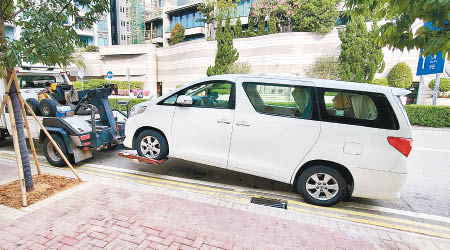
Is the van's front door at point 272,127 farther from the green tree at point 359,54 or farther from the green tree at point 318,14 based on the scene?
the green tree at point 318,14

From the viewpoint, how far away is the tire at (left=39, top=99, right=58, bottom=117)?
556 cm

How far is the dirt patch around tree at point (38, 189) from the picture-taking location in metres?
3.77

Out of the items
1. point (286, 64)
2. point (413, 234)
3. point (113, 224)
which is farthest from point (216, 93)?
point (286, 64)

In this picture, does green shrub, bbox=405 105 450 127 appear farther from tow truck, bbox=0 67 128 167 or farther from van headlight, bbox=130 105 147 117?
tow truck, bbox=0 67 128 167

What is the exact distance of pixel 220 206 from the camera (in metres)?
3.74

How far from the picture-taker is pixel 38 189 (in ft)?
13.7

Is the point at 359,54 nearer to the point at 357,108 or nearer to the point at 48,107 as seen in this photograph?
the point at 357,108

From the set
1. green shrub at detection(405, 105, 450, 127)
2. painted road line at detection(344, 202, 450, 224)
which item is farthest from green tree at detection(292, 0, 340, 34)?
painted road line at detection(344, 202, 450, 224)

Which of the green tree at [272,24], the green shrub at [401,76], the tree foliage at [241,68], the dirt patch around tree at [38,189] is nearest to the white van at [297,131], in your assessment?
the dirt patch around tree at [38,189]

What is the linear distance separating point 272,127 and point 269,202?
1.27 m

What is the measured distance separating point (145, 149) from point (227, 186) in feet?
6.03

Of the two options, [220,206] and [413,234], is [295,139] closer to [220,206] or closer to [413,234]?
[220,206]

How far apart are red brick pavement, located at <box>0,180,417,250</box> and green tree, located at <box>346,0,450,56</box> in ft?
7.59

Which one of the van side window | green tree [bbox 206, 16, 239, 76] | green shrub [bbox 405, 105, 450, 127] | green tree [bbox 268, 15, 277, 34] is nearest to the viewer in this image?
the van side window
